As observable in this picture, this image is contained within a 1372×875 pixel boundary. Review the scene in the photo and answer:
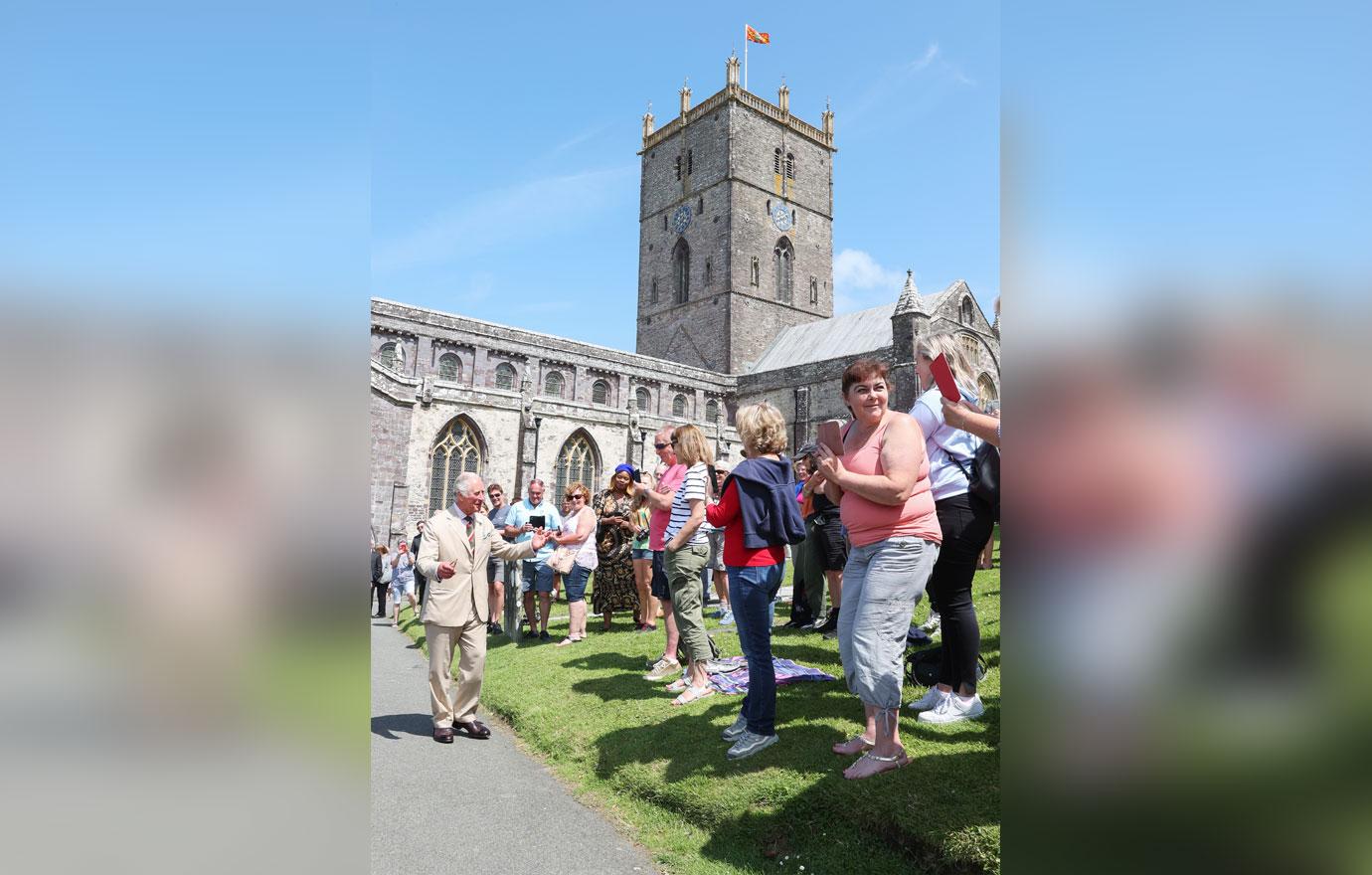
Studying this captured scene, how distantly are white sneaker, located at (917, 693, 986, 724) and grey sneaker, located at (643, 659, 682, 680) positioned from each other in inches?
101

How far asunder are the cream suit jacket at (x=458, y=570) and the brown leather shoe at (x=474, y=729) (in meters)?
0.77

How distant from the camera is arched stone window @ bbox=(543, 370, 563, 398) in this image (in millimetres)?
37219

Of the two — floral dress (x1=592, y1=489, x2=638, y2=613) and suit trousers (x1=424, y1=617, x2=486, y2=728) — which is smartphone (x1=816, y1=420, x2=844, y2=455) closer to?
suit trousers (x1=424, y1=617, x2=486, y2=728)

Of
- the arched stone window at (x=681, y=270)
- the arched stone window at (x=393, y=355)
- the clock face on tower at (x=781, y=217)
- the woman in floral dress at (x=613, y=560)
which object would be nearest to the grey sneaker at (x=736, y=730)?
the woman in floral dress at (x=613, y=560)

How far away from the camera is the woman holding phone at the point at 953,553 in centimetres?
405

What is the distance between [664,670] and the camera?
6363mm

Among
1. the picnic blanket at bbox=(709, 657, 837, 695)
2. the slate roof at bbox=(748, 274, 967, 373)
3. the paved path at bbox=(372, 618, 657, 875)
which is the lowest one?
the paved path at bbox=(372, 618, 657, 875)

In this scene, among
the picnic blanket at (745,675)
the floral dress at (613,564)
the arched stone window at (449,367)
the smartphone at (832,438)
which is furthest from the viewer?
the arched stone window at (449,367)

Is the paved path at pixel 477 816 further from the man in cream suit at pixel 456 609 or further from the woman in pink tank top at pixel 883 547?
the woman in pink tank top at pixel 883 547

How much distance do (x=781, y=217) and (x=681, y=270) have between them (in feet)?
24.0

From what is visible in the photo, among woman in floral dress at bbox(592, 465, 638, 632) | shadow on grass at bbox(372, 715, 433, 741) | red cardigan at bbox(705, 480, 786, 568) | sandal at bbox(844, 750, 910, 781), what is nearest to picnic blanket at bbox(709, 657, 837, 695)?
red cardigan at bbox(705, 480, 786, 568)
